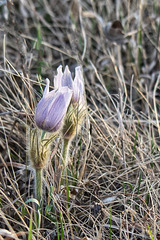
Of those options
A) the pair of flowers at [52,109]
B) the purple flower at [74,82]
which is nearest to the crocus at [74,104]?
the purple flower at [74,82]

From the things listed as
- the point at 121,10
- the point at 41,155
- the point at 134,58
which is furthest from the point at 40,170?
the point at 121,10

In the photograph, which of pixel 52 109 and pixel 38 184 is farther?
pixel 38 184

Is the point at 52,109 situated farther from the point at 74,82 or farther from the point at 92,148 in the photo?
the point at 92,148

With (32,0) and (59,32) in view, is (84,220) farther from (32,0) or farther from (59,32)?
(32,0)

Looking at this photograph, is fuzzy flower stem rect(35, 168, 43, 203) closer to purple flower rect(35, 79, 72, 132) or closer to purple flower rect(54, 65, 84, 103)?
purple flower rect(35, 79, 72, 132)

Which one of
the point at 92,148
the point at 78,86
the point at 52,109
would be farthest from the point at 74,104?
the point at 92,148
